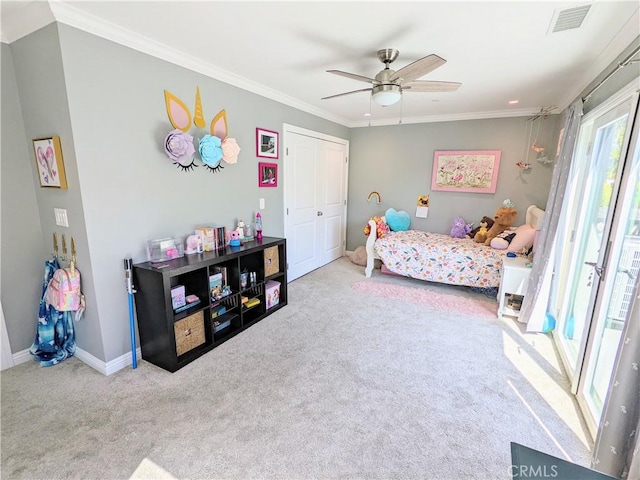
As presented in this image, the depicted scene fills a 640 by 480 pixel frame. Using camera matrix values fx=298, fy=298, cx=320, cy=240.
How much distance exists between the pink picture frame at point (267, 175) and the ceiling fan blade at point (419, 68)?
174cm

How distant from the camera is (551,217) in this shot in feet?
8.76

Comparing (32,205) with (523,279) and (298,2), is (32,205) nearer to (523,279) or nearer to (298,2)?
(298,2)

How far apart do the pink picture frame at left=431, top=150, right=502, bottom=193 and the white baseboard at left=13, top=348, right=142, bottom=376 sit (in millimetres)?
4419

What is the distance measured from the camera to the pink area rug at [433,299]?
335 centimetres

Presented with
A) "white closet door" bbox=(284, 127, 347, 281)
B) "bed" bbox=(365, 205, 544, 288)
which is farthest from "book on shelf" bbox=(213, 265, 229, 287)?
"bed" bbox=(365, 205, 544, 288)

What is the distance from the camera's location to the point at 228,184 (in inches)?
118

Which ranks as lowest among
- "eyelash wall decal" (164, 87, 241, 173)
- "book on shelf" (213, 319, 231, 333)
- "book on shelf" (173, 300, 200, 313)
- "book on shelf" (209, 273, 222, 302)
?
"book on shelf" (213, 319, 231, 333)

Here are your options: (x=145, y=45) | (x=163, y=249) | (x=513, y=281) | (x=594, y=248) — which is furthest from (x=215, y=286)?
(x=594, y=248)

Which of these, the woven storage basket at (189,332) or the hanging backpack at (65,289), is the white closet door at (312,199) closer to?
the woven storage basket at (189,332)

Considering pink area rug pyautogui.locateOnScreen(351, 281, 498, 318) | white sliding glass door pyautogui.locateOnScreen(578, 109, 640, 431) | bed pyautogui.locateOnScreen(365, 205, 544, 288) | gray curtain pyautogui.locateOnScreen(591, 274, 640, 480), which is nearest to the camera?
gray curtain pyautogui.locateOnScreen(591, 274, 640, 480)

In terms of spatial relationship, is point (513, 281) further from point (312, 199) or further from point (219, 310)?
point (219, 310)

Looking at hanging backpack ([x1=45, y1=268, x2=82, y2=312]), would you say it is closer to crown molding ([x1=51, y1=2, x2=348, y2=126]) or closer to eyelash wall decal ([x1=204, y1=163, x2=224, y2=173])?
eyelash wall decal ([x1=204, y1=163, x2=224, y2=173])

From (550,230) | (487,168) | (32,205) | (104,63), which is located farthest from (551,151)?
(32,205)

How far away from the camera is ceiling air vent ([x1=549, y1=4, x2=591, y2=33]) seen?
166 centimetres
